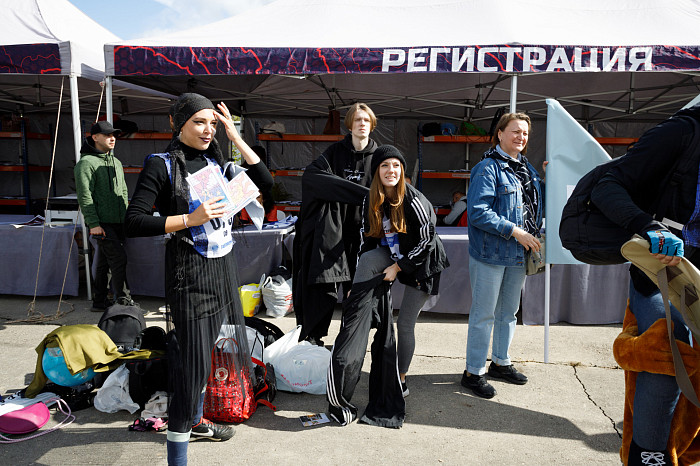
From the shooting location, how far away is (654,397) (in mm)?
1866

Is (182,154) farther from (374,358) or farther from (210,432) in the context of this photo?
(374,358)

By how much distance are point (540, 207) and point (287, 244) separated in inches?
116

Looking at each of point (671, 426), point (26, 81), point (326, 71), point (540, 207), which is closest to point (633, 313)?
point (671, 426)

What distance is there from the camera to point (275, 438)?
279 cm

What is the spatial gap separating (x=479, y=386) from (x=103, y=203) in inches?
159

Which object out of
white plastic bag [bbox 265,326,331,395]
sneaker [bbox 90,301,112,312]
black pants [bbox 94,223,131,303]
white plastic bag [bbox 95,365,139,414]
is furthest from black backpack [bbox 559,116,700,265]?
sneaker [bbox 90,301,112,312]

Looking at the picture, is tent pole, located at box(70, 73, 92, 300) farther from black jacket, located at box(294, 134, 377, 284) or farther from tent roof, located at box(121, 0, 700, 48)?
black jacket, located at box(294, 134, 377, 284)

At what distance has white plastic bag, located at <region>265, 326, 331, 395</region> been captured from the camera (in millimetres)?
3314

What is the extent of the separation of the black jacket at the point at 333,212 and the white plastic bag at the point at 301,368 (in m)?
0.56

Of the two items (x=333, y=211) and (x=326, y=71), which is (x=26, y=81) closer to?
(x=326, y=71)

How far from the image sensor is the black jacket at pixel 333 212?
3078 mm

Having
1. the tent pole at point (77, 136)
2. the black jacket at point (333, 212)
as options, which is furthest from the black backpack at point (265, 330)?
the tent pole at point (77, 136)

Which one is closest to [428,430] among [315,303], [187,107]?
[315,303]

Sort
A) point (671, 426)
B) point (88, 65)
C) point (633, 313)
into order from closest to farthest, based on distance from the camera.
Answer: point (671, 426)
point (633, 313)
point (88, 65)
